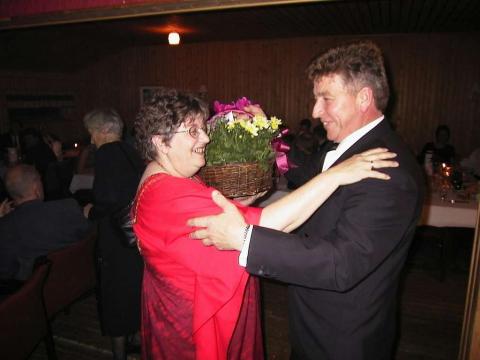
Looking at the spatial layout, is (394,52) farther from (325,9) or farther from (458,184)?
(458,184)

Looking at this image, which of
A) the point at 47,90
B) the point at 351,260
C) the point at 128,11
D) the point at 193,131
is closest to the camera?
the point at 351,260

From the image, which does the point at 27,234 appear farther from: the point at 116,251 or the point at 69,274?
the point at 116,251

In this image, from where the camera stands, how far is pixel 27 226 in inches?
101

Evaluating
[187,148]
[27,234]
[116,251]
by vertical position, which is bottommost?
[116,251]

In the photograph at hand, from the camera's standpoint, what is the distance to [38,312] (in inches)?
93.8

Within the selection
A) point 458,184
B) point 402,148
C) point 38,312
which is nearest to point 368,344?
point 402,148

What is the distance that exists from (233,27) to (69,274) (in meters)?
7.10

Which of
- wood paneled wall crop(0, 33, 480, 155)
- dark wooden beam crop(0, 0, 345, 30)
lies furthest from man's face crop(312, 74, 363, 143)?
wood paneled wall crop(0, 33, 480, 155)

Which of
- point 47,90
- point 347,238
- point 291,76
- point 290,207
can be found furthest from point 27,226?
point 47,90

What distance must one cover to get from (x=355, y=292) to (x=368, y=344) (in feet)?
0.87

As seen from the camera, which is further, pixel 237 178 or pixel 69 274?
pixel 69 274

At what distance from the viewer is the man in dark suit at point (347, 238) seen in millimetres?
1244

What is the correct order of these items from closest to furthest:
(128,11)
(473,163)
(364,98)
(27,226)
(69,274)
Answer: (364,98) → (128,11) → (27,226) → (69,274) → (473,163)

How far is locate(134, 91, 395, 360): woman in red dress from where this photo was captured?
140 cm
